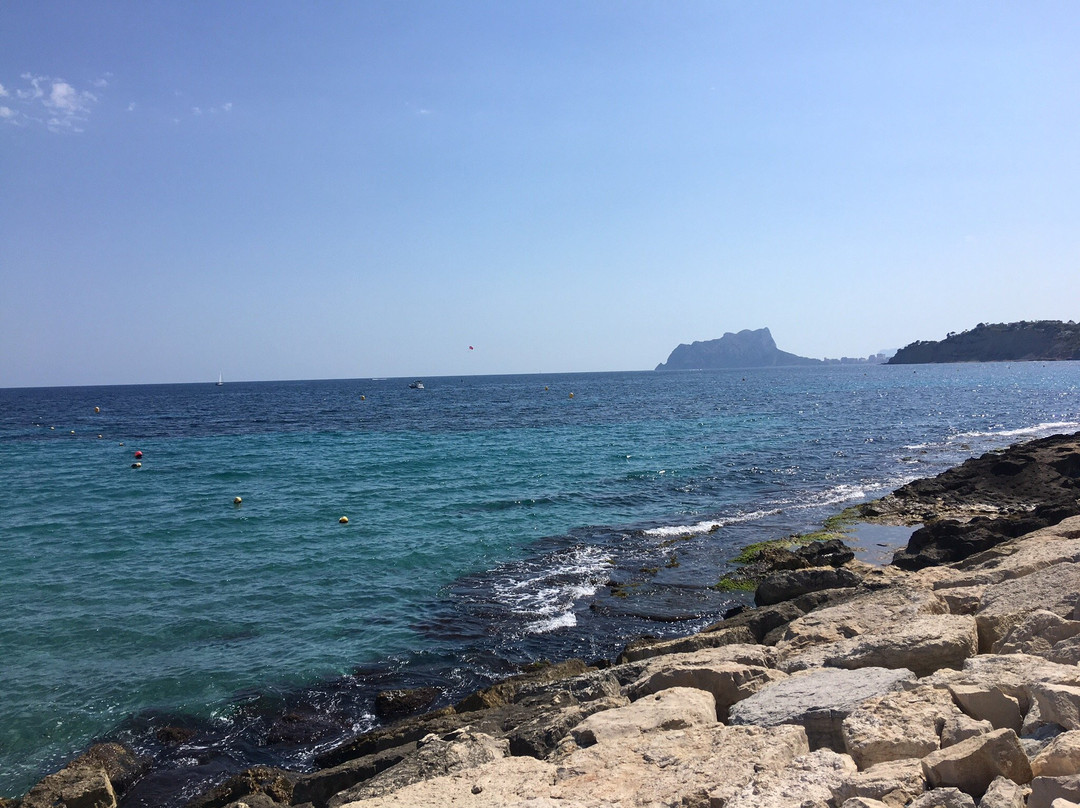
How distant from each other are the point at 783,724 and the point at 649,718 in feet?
4.31

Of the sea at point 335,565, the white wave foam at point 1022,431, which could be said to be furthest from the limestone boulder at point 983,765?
the white wave foam at point 1022,431

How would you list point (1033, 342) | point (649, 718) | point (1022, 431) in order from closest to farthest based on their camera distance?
1. point (649, 718)
2. point (1022, 431)
3. point (1033, 342)

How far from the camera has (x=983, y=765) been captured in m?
4.69

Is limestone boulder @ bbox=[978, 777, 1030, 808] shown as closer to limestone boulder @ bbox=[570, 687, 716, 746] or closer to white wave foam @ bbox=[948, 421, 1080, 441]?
limestone boulder @ bbox=[570, 687, 716, 746]

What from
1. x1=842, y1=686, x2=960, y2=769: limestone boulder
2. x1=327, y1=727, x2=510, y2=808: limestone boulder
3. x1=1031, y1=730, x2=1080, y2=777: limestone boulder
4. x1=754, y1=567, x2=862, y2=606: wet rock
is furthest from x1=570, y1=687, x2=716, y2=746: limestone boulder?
x1=754, y1=567, x2=862, y2=606: wet rock

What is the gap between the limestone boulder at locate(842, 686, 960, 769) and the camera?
17.9ft

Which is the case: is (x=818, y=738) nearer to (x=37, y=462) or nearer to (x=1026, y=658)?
(x=1026, y=658)

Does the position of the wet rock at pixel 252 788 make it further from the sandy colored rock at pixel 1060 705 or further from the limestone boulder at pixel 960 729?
the sandy colored rock at pixel 1060 705

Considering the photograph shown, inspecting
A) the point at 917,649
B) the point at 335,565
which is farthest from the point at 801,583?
the point at 335,565

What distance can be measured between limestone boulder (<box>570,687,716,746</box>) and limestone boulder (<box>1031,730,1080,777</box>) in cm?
298

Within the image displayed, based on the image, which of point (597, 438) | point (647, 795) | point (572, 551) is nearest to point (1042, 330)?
point (597, 438)

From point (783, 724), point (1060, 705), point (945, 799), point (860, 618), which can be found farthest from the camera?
point (860, 618)

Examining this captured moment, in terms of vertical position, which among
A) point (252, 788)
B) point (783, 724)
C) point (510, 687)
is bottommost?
point (252, 788)

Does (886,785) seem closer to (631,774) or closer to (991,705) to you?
(991,705)
